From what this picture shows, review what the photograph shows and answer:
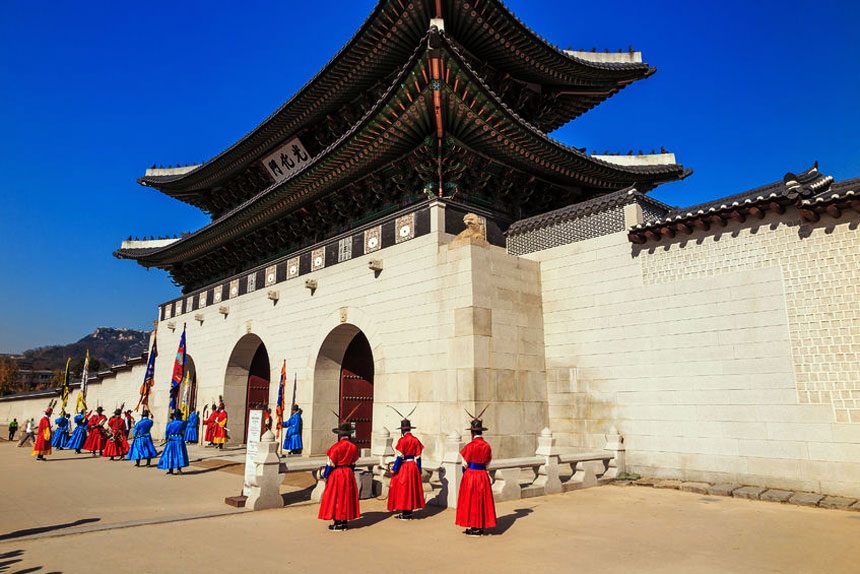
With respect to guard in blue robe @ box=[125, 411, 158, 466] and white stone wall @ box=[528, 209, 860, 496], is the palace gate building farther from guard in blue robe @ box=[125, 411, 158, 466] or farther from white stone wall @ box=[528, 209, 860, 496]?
guard in blue robe @ box=[125, 411, 158, 466]

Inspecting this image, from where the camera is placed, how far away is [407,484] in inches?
315

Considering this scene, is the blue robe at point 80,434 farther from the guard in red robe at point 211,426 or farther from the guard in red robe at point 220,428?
the guard in red robe at point 220,428

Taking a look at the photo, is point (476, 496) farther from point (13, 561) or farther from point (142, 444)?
point (142, 444)

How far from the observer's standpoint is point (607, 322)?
11.8 metres

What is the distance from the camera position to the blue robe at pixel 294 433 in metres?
14.9

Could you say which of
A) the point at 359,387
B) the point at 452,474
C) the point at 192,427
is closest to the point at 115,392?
the point at 192,427

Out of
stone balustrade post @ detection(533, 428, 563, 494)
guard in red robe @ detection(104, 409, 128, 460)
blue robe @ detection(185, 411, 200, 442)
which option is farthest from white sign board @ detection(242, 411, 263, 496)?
blue robe @ detection(185, 411, 200, 442)

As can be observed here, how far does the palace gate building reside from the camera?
9219 mm

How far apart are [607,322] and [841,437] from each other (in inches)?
181

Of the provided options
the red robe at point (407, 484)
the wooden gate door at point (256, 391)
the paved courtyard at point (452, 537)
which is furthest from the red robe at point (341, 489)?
the wooden gate door at point (256, 391)

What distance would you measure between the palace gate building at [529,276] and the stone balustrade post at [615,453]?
0.25 metres

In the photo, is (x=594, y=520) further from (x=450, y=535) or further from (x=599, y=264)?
(x=599, y=264)

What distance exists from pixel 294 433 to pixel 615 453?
8.84 m

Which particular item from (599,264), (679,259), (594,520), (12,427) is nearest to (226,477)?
(594,520)
